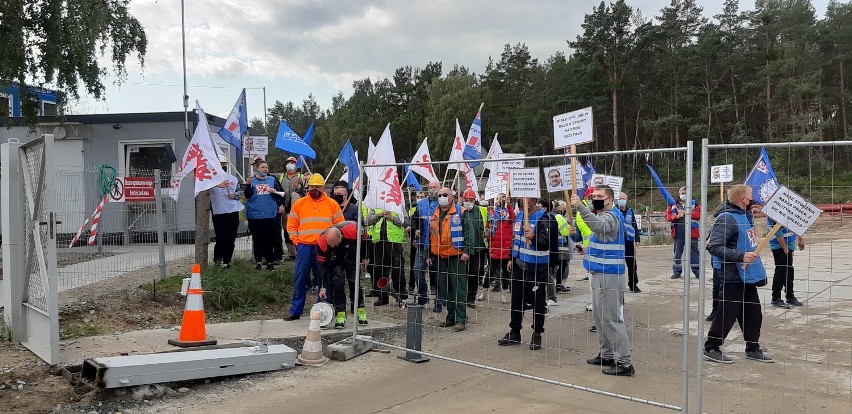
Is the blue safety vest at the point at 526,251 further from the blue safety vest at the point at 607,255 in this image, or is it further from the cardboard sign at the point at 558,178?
the cardboard sign at the point at 558,178

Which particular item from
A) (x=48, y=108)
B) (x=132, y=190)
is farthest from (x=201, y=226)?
(x=48, y=108)

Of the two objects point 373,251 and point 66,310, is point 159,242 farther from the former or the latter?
point 373,251

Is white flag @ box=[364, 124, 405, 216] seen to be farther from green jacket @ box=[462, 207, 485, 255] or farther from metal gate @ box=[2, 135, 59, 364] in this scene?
metal gate @ box=[2, 135, 59, 364]

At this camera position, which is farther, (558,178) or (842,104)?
(842,104)

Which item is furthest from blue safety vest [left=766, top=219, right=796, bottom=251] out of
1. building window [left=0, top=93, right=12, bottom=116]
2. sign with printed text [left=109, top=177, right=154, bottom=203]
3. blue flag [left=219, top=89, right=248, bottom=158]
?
building window [left=0, top=93, right=12, bottom=116]

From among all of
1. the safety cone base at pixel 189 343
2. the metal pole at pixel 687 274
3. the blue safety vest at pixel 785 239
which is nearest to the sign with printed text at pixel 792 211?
the metal pole at pixel 687 274

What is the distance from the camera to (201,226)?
1092 cm

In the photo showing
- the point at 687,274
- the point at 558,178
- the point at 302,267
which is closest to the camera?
the point at 687,274

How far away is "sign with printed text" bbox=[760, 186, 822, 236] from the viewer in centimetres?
465

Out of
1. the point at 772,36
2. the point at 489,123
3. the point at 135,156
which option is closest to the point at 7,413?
the point at 135,156

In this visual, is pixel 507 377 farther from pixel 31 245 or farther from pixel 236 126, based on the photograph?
pixel 236 126

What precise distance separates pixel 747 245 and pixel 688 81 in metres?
47.3

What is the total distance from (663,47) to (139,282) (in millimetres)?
48975

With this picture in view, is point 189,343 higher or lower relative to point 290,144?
lower
